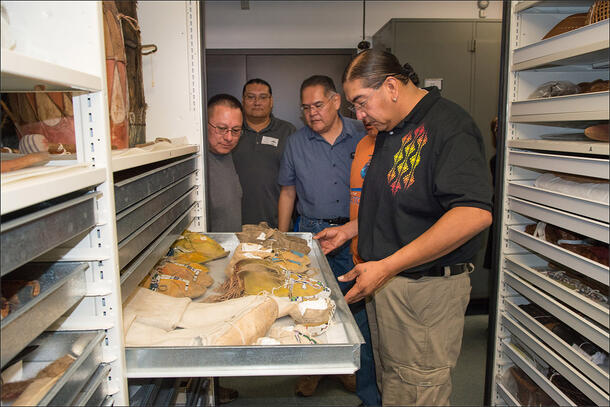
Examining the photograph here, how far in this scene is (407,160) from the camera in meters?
1.82

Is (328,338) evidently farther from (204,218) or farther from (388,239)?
(204,218)

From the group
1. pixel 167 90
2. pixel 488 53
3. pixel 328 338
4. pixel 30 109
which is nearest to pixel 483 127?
pixel 488 53

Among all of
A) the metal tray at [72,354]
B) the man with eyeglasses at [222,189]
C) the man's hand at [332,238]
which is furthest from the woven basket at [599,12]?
the metal tray at [72,354]

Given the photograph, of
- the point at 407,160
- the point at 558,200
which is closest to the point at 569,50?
the point at 558,200

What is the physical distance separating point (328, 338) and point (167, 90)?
1524 mm

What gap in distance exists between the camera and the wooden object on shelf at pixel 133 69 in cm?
175

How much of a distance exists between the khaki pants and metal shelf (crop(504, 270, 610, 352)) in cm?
36

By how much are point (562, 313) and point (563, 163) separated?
0.58 m

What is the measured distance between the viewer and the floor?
111 inches

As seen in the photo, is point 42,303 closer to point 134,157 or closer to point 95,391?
point 95,391

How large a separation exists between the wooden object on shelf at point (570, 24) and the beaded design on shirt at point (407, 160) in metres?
0.82

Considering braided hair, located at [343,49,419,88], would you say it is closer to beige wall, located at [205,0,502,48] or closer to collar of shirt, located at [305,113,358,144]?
collar of shirt, located at [305,113,358,144]

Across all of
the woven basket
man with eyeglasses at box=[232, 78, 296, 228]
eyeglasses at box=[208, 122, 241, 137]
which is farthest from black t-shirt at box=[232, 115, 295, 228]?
the woven basket

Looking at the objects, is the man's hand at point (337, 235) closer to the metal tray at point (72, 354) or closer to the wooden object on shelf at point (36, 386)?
the metal tray at point (72, 354)
